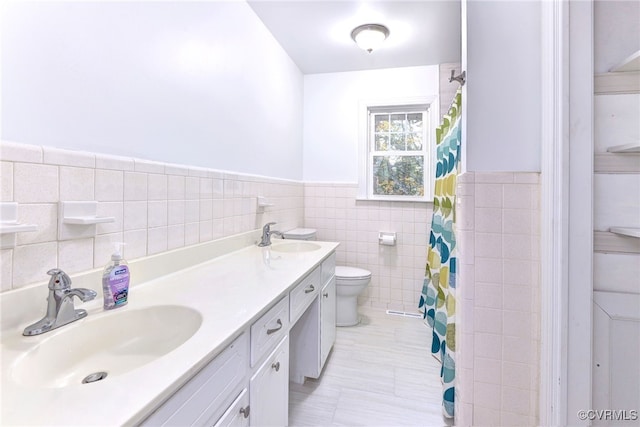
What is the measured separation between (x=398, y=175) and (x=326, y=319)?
1.70m

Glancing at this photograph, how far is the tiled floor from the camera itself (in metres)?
1.47

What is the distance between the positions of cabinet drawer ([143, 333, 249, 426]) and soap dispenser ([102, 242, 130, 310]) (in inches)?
15.7

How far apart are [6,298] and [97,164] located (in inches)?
17.0

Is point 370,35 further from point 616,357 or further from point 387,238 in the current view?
point 616,357

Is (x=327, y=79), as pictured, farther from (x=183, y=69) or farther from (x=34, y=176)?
(x=34, y=176)

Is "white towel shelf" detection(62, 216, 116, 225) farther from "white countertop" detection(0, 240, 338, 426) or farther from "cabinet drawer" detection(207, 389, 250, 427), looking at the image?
"cabinet drawer" detection(207, 389, 250, 427)

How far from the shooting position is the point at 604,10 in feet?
3.47

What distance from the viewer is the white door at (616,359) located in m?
1.00

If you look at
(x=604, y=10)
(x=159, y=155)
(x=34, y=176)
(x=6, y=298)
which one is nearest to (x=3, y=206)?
(x=34, y=176)

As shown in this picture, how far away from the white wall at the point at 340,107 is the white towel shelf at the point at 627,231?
2039 millimetres

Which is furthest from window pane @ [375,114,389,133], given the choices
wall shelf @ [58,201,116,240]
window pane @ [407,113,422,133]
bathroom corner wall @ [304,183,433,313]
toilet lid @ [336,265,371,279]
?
wall shelf @ [58,201,116,240]

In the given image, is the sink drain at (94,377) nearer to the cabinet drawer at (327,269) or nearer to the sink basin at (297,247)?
the cabinet drawer at (327,269)

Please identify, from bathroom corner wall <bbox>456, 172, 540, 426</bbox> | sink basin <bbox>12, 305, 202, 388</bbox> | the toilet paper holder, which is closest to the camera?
sink basin <bbox>12, 305, 202, 388</bbox>

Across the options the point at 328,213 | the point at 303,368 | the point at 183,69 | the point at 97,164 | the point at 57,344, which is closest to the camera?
the point at 57,344
